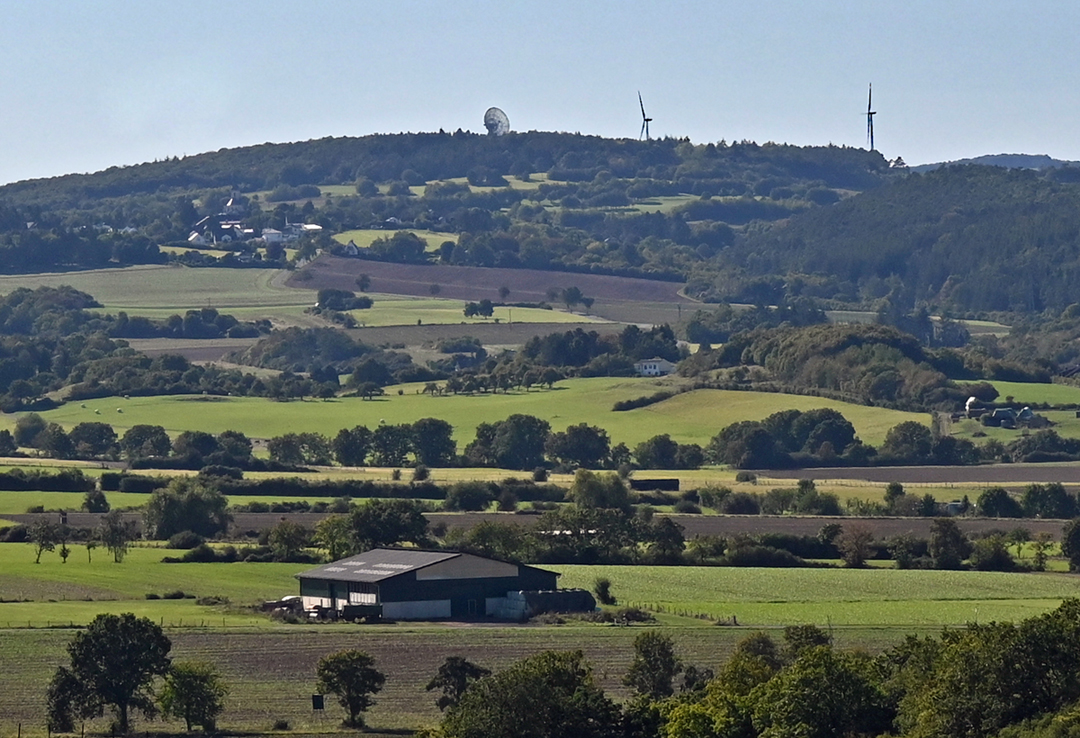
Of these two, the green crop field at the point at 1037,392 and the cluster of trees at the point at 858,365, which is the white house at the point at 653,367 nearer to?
the cluster of trees at the point at 858,365

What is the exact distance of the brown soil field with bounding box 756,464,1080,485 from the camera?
11031cm

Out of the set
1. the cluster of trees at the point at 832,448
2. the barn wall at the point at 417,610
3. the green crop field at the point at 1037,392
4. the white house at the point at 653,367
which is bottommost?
the cluster of trees at the point at 832,448

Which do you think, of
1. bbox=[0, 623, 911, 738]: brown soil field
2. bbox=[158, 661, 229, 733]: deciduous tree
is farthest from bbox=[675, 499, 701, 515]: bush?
bbox=[158, 661, 229, 733]: deciduous tree

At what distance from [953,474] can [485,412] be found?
103 feet

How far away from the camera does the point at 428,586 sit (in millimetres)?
68562

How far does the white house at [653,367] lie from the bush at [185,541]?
76.8 m

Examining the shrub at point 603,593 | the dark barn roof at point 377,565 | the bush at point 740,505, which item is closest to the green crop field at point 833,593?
the shrub at point 603,593

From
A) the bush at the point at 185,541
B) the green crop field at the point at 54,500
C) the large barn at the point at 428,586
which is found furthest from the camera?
the green crop field at the point at 54,500

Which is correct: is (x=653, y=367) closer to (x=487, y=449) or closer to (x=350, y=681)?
(x=487, y=449)

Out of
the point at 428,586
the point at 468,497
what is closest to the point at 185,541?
the point at 428,586

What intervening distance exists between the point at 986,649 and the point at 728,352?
11652 cm

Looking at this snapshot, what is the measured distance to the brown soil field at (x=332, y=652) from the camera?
5131cm

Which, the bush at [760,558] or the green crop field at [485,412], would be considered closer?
the bush at [760,558]

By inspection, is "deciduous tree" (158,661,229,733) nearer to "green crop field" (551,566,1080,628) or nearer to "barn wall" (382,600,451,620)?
"barn wall" (382,600,451,620)
